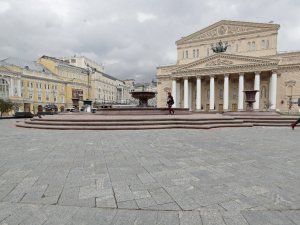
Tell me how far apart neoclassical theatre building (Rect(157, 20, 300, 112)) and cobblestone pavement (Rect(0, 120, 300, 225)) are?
1664 inches

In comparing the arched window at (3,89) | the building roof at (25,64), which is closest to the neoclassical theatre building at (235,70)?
the building roof at (25,64)

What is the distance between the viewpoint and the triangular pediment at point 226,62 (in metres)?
40.9

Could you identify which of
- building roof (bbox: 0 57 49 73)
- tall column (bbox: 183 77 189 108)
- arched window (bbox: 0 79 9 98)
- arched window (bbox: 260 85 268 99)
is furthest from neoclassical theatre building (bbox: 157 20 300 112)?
arched window (bbox: 0 79 9 98)

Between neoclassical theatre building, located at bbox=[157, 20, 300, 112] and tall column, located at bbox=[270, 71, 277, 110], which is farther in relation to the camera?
neoclassical theatre building, located at bbox=[157, 20, 300, 112]

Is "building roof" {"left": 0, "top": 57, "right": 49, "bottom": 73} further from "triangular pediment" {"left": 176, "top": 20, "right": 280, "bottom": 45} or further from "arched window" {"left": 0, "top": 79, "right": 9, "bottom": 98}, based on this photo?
"triangular pediment" {"left": 176, "top": 20, "right": 280, "bottom": 45}

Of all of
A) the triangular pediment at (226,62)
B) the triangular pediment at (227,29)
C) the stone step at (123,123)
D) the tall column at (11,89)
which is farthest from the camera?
the tall column at (11,89)

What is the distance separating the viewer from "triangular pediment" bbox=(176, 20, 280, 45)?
46.3 m

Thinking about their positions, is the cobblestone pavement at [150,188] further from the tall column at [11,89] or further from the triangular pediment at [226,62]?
the tall column at [11,89]

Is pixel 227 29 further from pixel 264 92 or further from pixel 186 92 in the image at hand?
pixel 186 92

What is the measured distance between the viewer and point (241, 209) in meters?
2.76

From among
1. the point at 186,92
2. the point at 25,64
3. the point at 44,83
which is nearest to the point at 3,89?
the point at 44,83

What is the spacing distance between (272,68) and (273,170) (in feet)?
145

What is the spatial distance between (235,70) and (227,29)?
1390cm

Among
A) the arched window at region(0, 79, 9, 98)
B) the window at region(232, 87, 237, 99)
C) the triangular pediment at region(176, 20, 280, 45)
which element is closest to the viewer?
the triangular pediment at region(176, 20, 280, 45)
